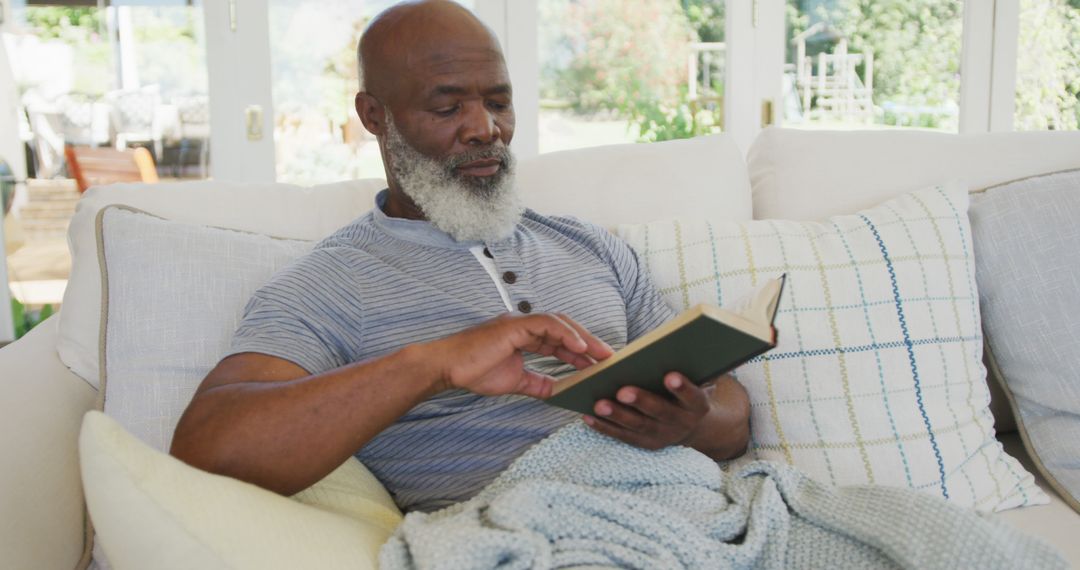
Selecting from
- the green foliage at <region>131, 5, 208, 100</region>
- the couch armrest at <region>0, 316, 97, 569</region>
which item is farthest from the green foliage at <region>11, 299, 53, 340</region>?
the couch armrest at <region>0, 316, 97, 569</region>

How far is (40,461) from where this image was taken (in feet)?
4.21

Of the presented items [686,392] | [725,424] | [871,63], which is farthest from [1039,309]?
[871,63]

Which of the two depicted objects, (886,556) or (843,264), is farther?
(843,264)

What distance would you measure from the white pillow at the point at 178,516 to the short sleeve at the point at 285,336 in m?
0.27

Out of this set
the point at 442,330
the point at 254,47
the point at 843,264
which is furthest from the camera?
the point at 254,47

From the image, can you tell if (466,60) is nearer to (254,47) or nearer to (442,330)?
(442,330)

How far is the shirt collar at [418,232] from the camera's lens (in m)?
1.49

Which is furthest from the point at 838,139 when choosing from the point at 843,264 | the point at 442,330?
the point at 442,330

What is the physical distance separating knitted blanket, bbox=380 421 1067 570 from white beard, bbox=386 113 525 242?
1.26ft

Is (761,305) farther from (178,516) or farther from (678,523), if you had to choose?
(178,516)

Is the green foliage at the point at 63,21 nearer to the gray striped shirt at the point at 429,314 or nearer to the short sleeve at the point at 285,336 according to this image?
the gray striped shirt at the point at 429,314

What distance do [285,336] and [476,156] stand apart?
1.52ft

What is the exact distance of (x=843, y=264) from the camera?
5.01 feet

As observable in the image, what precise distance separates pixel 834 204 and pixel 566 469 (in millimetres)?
846
